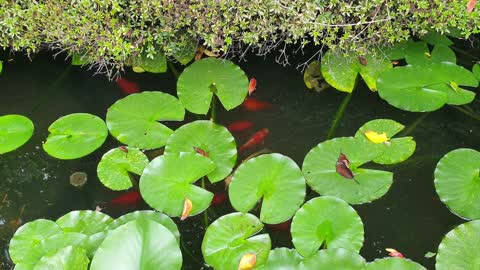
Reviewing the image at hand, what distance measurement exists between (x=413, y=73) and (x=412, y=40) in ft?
0.93

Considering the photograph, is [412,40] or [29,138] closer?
[29,138]

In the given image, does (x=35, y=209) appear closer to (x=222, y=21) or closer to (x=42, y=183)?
(x=42, y=183)

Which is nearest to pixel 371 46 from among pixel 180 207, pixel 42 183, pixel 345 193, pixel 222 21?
pixel 222 21

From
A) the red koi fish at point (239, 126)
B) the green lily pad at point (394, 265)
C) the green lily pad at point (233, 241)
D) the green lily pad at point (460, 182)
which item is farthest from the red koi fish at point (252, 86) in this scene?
the green lily pad at point (394, 265)

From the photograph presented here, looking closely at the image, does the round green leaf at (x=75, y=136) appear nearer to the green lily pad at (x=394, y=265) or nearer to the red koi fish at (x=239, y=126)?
the red koi fish at (x=239, y=126)

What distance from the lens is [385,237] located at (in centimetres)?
178

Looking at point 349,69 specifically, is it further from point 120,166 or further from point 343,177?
Result: point 120,166

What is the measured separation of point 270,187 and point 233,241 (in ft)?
0.80

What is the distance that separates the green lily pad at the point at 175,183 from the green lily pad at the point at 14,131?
1.93ft

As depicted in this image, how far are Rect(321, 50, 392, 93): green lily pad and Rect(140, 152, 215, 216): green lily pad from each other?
760mm

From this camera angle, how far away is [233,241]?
162 cm

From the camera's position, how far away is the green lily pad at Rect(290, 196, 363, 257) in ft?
5.28

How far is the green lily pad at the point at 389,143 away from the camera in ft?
6.20

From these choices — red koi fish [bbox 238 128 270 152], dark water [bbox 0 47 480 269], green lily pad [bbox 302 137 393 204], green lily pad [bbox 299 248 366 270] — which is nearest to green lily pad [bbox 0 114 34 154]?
dark water [bbox 0 47 480 269]
